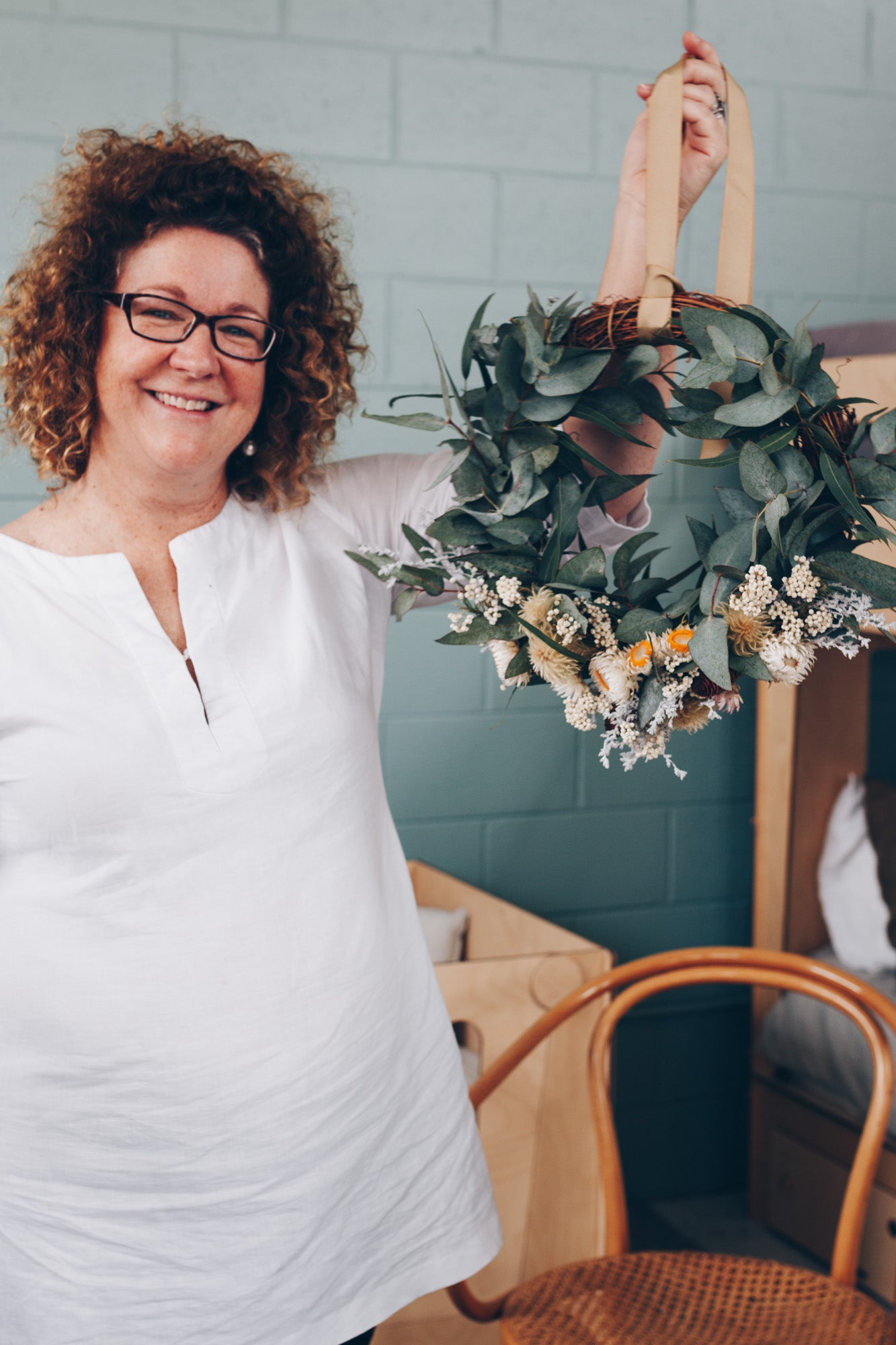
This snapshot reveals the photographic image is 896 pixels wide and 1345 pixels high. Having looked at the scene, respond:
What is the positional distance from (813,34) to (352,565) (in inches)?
73.0

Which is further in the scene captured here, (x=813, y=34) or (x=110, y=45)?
(x=813, y=34)

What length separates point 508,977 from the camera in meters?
1.71

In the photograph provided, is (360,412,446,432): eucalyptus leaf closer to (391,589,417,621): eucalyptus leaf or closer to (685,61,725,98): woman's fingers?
(391,589,417,621): eucalyptus leaf

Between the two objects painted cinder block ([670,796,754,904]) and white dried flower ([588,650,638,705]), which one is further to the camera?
painted cinder block ([670,796,754,904])

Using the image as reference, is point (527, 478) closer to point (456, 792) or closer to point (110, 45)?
point (456, 792)

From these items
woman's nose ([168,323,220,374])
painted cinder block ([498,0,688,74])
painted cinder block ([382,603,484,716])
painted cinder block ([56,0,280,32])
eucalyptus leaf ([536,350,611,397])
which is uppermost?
painted cinder block ([498,0,688,74])

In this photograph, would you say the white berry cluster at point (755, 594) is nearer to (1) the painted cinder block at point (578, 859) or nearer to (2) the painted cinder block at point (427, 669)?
(2) the painted cinder block at point (427, 669)

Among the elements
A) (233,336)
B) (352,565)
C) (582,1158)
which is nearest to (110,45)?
(233,336)

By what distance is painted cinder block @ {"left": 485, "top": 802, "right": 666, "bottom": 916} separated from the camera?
7.56 feet

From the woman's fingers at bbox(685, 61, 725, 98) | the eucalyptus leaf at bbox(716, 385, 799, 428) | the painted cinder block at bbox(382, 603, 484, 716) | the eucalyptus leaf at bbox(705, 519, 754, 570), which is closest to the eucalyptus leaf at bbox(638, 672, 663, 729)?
the eucalyptus leaf at bbox(705, 519, 754, 570)

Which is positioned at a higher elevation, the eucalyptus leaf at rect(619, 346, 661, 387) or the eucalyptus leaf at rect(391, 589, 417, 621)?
the eucalyptus leaf at rect(619, 346, 661, 387)

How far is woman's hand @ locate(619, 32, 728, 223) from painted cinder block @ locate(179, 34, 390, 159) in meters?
1.16

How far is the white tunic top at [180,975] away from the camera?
102cm

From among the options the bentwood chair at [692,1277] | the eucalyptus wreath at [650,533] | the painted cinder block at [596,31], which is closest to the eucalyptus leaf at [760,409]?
the eucalyptus wreath at [650,533]
